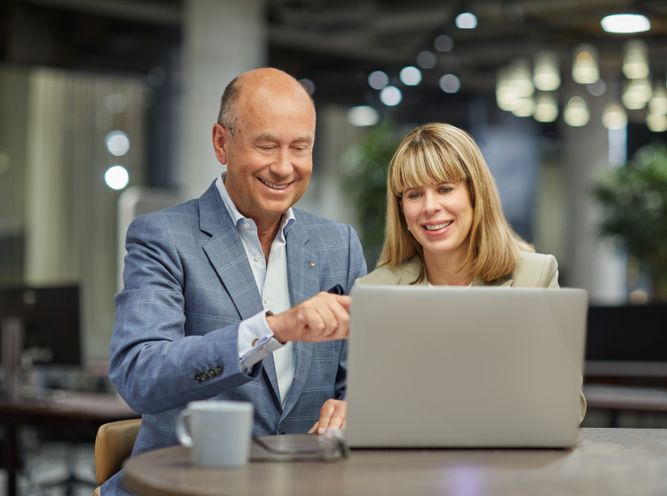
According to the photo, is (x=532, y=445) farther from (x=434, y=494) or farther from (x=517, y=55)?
(x=517, y=55)

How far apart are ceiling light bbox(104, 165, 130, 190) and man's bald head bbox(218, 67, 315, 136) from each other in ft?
29.1

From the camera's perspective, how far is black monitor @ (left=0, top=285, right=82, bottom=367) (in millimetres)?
5277

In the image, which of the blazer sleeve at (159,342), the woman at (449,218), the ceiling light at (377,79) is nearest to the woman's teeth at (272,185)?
the blazer sleeve at (159,342)

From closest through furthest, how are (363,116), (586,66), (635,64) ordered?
(586,66), (635,64), (363,116)

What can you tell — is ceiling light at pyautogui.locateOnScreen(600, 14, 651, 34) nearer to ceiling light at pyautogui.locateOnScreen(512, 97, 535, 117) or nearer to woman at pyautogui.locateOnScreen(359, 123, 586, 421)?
ceiling light at pyautogui.locateOnScreen(512, 97, 535, 117)

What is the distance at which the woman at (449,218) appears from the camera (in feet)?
8.17

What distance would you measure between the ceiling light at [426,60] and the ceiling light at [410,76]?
32cm

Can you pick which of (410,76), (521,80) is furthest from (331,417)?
(410,76)

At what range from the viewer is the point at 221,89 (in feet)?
30.2

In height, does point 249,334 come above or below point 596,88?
below

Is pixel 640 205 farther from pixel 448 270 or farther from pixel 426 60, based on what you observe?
pixel 448 270

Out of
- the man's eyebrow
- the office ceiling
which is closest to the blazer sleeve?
the man's eyebrow

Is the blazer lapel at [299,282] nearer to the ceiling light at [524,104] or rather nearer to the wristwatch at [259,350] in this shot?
the wristwatch at [259,350]

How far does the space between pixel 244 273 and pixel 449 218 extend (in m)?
0.52
